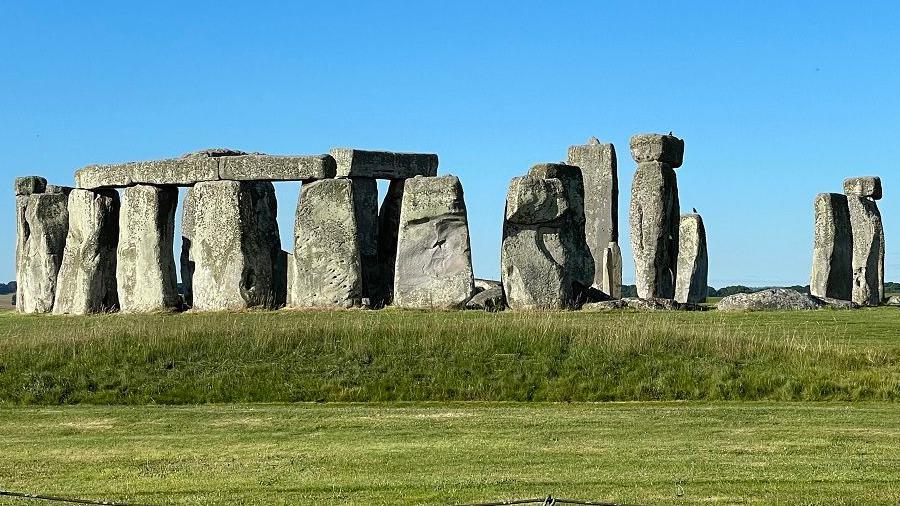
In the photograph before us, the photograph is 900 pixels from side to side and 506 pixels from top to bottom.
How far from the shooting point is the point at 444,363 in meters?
18.5

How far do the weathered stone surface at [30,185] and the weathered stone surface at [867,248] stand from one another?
16.9 meters

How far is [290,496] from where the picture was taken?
438 inches

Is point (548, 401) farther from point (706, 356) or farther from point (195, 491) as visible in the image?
Answer: point (195, 491)

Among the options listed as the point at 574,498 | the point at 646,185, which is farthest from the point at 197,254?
the point at 574,498

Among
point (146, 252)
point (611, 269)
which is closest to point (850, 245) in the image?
point (611, 269)

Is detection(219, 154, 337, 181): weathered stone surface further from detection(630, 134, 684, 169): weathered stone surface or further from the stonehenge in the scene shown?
the stonehenge

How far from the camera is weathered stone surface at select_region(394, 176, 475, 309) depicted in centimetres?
2655

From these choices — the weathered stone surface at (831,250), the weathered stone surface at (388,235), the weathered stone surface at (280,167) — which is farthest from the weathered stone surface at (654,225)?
the weathered stone surface at (280,167)

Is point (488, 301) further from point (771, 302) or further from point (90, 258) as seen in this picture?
point (90, 258)

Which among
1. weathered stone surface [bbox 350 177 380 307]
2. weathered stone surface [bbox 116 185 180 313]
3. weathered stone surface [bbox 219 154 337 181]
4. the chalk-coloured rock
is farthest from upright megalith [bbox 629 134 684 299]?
weathered stone surface [bbox 116 185 180 313]

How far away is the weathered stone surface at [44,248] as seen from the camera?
30953mm

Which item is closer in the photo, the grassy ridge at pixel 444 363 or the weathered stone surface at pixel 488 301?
the grassy ridge at pixel 444 363

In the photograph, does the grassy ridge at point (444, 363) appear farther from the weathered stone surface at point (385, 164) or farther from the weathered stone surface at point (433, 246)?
the weathered stone surface at point (385, 164)

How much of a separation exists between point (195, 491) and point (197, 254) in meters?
17.5
